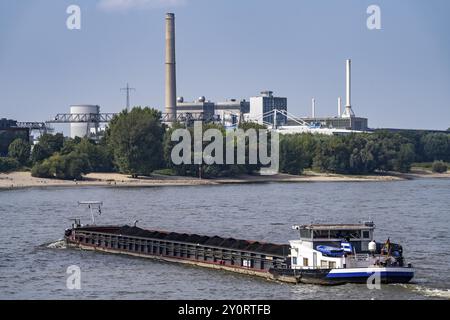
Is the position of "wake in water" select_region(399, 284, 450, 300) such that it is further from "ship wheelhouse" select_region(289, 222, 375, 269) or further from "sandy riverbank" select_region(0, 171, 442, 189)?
"sandy riverbank" select_region(0, 171, 442, 189)

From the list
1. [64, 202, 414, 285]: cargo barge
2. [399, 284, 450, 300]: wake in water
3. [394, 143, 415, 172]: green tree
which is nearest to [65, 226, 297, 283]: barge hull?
[64, 202, 414, 285]: cargo barge

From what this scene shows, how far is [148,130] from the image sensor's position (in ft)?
494

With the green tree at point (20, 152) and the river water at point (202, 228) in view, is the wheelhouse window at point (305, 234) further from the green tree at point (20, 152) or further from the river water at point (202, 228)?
the green tree at point (20, 152)

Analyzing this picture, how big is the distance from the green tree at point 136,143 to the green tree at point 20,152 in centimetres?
1208

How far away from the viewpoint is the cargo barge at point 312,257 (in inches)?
1786

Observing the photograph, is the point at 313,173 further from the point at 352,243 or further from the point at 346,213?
the point at 352,243

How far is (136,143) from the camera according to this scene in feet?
490

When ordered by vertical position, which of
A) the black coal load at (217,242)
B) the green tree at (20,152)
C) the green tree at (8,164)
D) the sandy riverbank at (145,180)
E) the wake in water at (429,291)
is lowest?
the wake in water at (429,291)

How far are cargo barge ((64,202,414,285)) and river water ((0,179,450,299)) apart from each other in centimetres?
57

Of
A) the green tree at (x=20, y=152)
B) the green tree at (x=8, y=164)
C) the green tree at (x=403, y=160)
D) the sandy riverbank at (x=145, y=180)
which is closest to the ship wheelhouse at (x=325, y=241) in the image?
the sandy riverbank at (x=145, y=180)

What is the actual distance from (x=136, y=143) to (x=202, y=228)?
76.6 m

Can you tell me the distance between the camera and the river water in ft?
152

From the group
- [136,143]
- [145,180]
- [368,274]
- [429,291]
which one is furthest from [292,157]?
[429,291]
